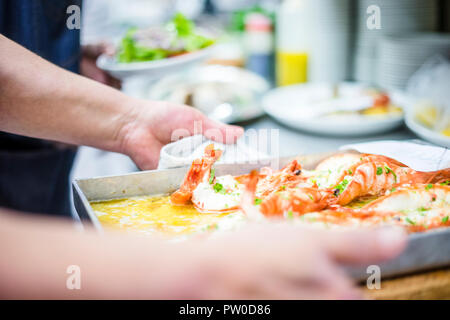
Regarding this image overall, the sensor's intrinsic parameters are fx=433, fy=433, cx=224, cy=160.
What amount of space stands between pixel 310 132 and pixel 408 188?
0.86m

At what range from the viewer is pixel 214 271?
631mm

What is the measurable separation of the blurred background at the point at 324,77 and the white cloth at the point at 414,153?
0.27m

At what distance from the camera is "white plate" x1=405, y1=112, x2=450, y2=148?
59.1 inches

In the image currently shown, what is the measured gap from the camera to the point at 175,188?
1312 mm

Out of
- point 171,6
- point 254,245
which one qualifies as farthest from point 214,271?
point 171,6

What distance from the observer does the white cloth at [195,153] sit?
1326mm

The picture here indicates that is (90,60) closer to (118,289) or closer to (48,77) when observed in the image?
(48,77)

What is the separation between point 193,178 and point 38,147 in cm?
113

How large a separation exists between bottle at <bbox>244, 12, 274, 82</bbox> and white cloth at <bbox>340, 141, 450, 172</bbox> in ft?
5.70
